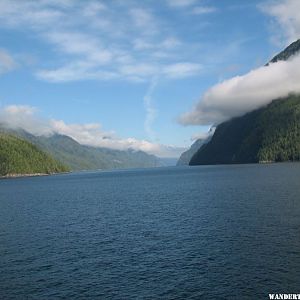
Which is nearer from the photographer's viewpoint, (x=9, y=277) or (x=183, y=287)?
(x=183, y=287)

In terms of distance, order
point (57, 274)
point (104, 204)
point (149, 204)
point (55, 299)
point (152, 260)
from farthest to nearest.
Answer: point (104, 204)
point (149, 204)
point (152, 260)
point (57, 274)
point (55, 299)

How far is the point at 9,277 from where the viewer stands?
2581 inches

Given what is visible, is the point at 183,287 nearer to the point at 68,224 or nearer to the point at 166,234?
the point at 166,234

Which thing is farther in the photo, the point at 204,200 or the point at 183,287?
the point at 204,200

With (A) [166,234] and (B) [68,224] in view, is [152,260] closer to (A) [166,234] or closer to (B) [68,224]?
(A) [166,234]

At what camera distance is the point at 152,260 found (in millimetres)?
70125

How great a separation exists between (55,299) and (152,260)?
2015 centimetres

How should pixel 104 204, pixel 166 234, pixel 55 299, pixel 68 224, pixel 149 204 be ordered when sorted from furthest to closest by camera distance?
1. pixel 104 204
2. pixel 149 204
3. pixel 68 224
4. pixel 166 234
5. pixel 55 299

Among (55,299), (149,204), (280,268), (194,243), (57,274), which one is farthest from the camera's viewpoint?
(149,204)

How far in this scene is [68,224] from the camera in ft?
369

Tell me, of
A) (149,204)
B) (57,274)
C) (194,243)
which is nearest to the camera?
(57,274)

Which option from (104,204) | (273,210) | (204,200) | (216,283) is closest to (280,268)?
(216,283)

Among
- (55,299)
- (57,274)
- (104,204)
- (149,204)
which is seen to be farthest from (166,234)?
(104,204)

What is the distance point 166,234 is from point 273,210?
122ft
